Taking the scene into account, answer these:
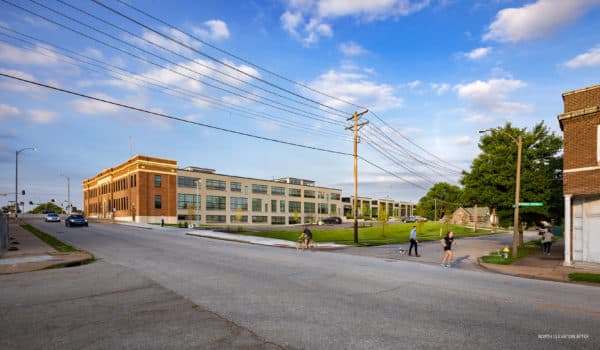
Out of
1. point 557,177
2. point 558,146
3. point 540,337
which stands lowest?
point 540,337

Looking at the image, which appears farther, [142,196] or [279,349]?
[142,196]

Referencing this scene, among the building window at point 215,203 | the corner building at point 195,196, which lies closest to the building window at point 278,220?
the corner building at point 195,196

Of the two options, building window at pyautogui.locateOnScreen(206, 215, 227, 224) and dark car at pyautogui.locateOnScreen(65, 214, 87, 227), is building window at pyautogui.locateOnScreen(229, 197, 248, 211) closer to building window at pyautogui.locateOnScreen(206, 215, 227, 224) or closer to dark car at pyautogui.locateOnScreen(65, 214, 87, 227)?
building window at pyautogui.locateOnScreen(206, 215, 227, 224)

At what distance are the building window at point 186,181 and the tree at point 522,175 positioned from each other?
54.1m

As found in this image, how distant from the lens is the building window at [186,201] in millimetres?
65831

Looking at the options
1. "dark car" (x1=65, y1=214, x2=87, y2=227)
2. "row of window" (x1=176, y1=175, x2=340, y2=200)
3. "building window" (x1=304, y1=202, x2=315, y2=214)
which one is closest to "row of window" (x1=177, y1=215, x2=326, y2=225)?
"building window" (x1=304, y1=202, x2=315, y2=214)

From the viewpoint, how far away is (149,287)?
930 centimetres

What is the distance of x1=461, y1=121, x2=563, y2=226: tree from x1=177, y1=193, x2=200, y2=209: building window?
52.9m

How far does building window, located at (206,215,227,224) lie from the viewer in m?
69.9

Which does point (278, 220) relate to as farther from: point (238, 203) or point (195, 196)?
point (195, 196)

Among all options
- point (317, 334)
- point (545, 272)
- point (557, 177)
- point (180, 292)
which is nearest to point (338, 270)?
point (180, 292)

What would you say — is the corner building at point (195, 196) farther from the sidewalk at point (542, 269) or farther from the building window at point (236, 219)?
the sidewalk at point (542, 269)

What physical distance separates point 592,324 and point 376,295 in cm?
440

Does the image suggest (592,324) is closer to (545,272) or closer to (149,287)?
(545,272)
